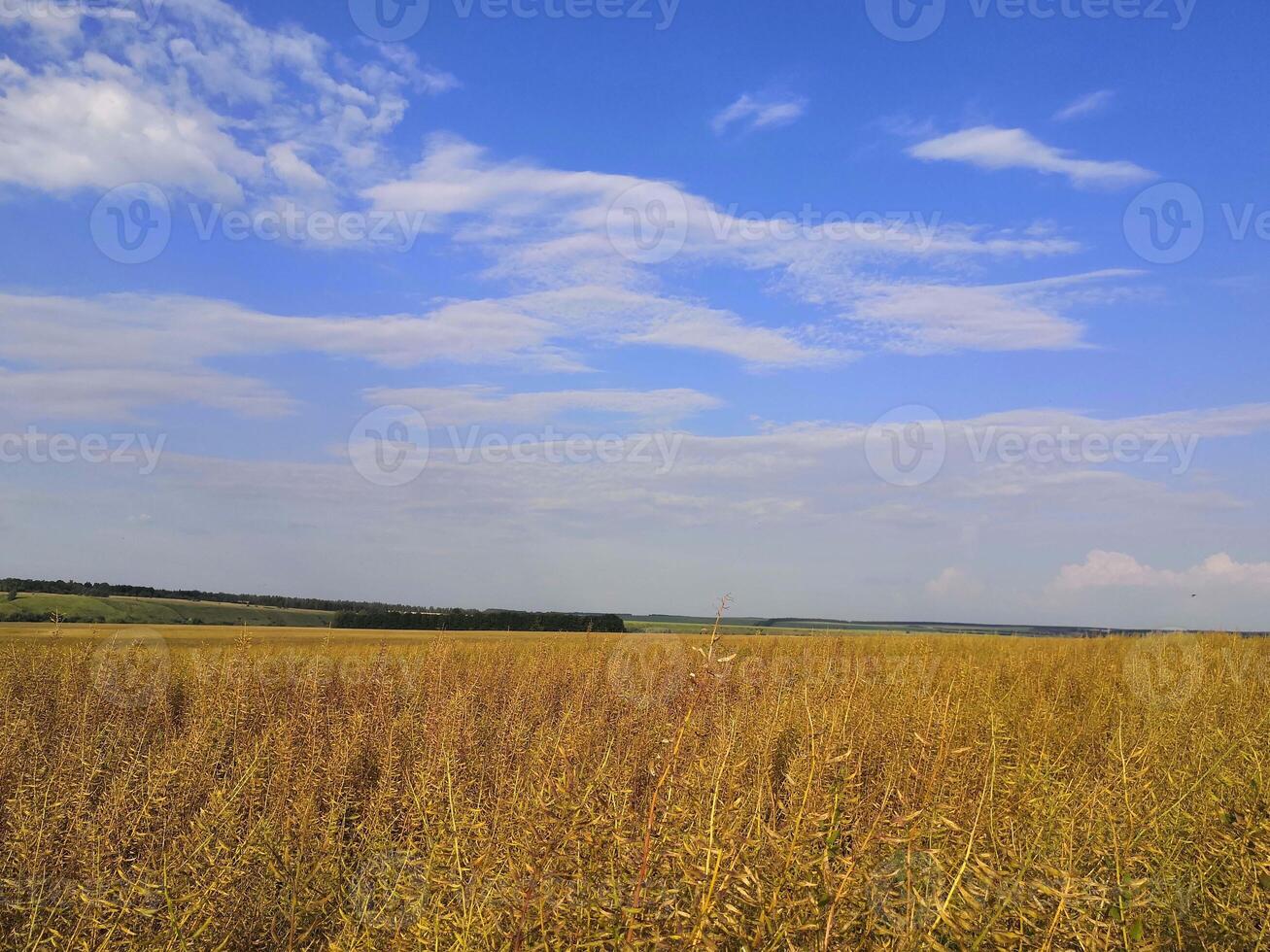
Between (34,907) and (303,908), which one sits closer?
(34,907)

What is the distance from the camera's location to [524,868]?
2.28 meters

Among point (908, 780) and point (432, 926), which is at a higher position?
point (908, 780)

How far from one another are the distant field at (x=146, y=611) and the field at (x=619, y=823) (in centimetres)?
2932

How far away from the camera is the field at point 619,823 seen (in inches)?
86.0

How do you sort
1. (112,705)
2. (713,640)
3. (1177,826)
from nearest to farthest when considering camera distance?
(713,640) → (1177,826) → (112,705)

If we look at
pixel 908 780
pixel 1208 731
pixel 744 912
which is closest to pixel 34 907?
pixel 744 912

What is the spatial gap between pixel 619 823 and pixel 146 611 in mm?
51461

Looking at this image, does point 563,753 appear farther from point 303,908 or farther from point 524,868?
point 303,908

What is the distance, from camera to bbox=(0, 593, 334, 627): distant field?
125 ft

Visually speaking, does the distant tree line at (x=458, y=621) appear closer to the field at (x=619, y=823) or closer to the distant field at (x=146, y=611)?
the distant field at (x=146, y=611)

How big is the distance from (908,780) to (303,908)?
2.64 metres

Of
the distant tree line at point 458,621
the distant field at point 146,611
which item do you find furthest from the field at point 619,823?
the distant tree line at point 458,621

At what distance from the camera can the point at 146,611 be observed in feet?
151

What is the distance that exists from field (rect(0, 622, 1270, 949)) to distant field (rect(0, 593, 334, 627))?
96.2 ft
